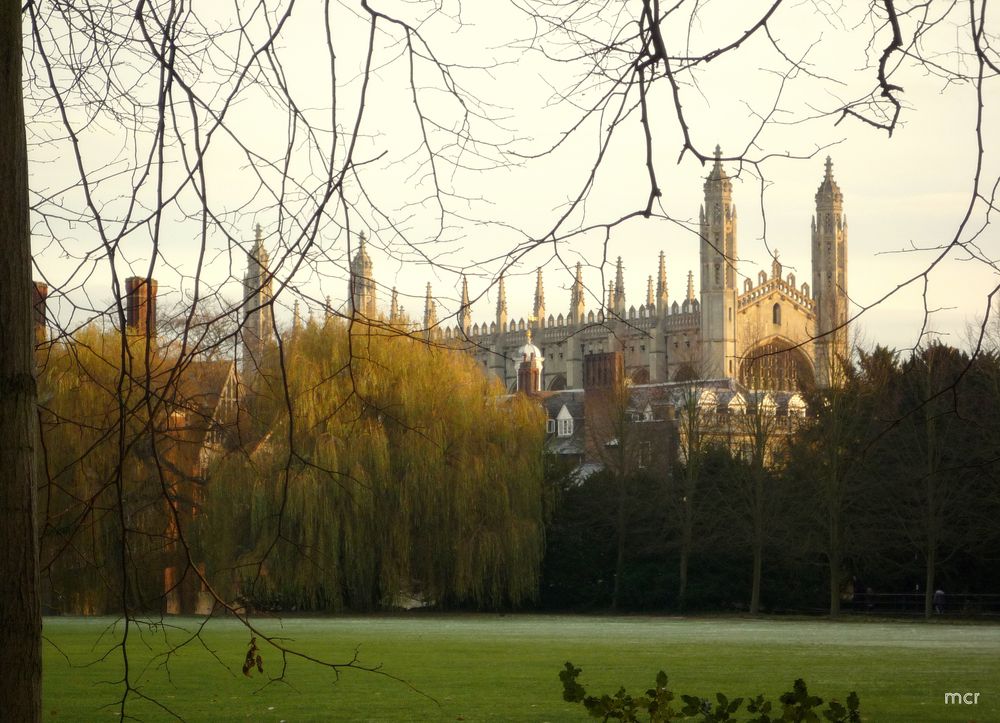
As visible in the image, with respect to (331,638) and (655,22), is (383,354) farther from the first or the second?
(655,22)

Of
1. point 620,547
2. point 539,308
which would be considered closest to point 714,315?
point 539,308

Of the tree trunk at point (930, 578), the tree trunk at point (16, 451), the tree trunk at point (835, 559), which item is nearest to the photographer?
the tree trunk at point (16, 451)

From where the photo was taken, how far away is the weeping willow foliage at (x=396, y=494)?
26219mm

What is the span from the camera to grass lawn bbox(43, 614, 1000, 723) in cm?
1028

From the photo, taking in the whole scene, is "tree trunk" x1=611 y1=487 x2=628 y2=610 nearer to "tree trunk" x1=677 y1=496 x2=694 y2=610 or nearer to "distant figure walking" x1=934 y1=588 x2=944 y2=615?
"tree trunk" x1=677 y1=496 x2=694 y2=610

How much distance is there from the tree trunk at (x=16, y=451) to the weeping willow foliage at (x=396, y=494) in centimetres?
2227

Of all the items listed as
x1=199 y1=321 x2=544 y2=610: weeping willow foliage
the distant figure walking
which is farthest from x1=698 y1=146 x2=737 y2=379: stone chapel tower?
x1=199 y1=321 x2=544 y2=610: weeping willow foliage

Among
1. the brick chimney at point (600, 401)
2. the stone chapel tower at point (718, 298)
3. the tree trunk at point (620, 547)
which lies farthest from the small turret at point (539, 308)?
the tree trunk at point (620, 547)

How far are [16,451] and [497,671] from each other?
11364mm

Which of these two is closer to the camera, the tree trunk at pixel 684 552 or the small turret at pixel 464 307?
the small turret at pixel 464 307

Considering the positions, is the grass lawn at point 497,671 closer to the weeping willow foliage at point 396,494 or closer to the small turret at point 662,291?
the weeping willow foliage at point 396,494

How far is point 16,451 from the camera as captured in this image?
110 inches

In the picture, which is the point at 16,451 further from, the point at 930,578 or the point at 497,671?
the point at 930,578

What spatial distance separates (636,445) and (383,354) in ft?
33.1
